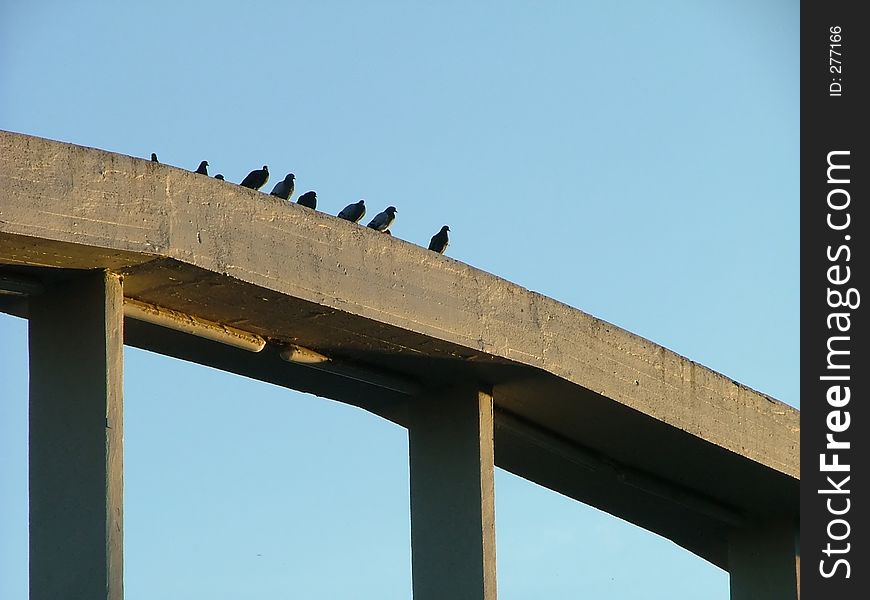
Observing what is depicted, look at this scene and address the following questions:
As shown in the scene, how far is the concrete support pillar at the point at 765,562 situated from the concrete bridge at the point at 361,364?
21 millimetres

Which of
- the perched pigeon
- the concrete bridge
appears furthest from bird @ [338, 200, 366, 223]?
the concrete bridge

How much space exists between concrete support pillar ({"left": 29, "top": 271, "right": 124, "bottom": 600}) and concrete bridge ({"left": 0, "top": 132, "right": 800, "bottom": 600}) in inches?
0.4

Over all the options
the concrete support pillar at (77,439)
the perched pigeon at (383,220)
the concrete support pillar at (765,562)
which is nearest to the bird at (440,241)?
the perched pigeon at (383,220)

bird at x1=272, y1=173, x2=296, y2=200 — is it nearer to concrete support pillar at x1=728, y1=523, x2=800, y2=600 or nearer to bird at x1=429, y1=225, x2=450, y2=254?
bird at x1=429, y1=225, x2=450, y2=254

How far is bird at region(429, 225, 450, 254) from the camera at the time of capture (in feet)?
62.6

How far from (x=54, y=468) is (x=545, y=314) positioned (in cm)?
352
